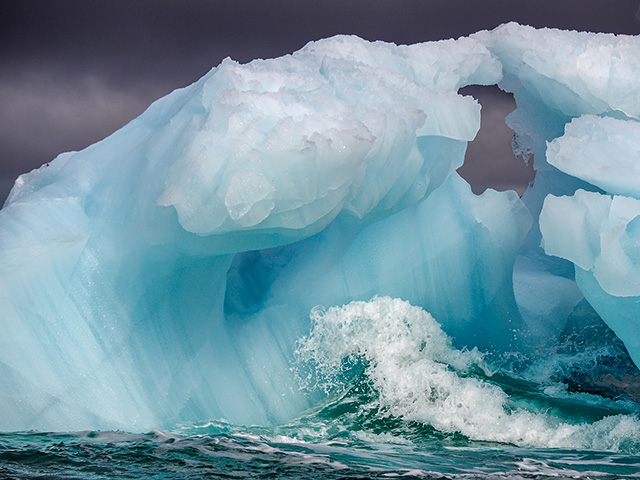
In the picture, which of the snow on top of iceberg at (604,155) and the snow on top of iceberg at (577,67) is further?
the snow on top of iceberg at (577,67)

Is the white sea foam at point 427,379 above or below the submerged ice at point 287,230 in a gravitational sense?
below

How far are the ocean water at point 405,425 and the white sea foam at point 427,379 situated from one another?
11 mm

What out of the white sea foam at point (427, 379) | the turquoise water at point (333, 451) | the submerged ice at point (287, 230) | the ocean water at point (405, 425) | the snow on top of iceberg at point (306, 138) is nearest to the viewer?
the turquoise water at point (333, 451)

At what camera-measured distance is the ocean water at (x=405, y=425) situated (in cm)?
462

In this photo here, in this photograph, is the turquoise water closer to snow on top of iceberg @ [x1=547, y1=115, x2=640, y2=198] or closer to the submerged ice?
the submerged ice

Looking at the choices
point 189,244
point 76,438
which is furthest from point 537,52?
point 76,438

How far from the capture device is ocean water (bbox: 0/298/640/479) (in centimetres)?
462

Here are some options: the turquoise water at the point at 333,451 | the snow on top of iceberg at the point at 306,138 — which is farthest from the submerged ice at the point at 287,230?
the turquoise water at the point at 333,451

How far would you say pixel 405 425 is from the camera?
6438 mm

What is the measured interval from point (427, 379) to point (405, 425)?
61cm

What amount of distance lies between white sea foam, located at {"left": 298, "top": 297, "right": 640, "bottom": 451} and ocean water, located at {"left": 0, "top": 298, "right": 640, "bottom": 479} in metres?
0.01

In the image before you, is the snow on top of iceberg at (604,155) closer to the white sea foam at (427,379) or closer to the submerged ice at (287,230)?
the submerged ice at (287,230)

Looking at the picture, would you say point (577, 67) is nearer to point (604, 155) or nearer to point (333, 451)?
point (604, 155)

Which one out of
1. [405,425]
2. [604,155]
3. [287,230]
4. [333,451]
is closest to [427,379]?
[405,425]
